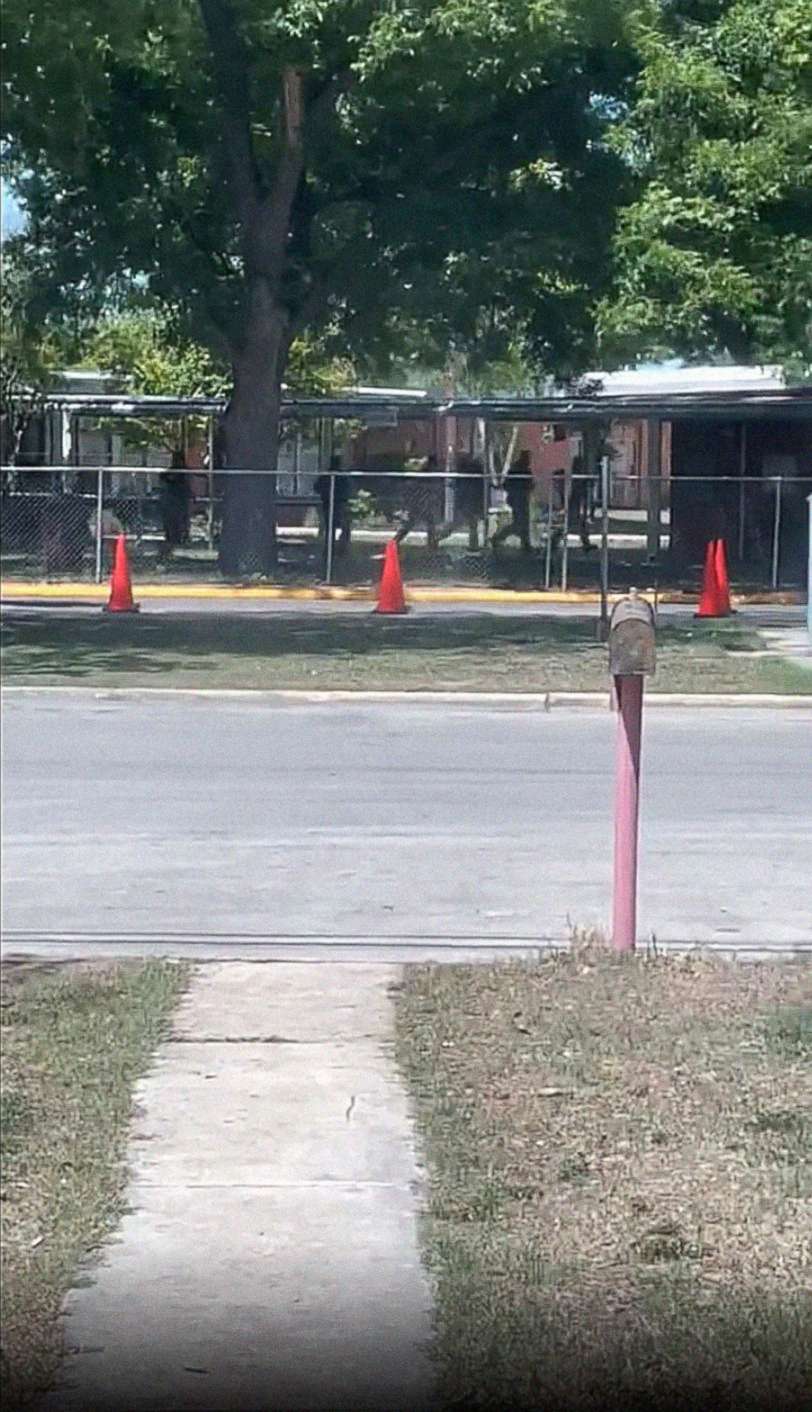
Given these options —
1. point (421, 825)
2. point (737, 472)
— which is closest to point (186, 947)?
point (421, 825)

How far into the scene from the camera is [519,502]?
23016 millimetres

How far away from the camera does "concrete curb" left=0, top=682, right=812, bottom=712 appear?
1330 centimetres

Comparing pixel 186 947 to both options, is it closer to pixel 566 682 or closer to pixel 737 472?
pixel 566 682

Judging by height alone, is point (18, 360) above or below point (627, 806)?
above

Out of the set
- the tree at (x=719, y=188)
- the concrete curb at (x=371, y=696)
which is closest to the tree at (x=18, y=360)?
the tree at (x=719, y=188)

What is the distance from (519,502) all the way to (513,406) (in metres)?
2.16

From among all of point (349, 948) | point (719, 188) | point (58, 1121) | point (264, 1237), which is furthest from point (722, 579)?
point (264, 1237)

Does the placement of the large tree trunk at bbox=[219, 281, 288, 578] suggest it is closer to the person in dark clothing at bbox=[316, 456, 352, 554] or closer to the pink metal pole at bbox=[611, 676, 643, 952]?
the person in dark clothing at bbox=[316, 456, 352, 554]

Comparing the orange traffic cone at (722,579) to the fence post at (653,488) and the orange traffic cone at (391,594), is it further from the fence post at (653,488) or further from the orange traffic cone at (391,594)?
the orange traffic cone at (391,594)

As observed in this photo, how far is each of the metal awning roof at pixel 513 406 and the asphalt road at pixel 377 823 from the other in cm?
1032

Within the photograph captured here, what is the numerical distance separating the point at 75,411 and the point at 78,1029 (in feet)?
62.4

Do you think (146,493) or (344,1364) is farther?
(146,493)

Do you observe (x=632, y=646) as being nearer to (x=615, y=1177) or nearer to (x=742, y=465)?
(x=615, y=1177)

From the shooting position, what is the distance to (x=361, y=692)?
1432cm
